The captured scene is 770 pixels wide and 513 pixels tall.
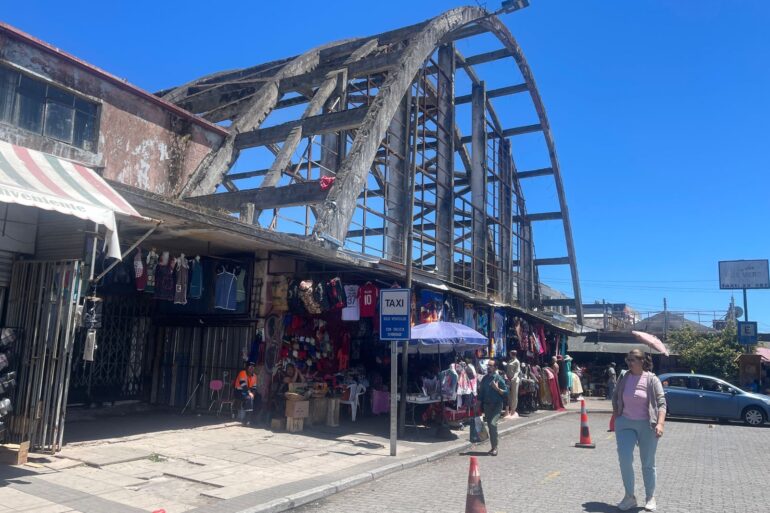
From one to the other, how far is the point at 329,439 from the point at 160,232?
206 inches

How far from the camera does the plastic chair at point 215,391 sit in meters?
13.4

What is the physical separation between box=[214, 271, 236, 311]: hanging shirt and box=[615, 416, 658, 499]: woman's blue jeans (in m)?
8.46

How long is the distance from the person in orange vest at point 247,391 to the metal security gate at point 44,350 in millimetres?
4201

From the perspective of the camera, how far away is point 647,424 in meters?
7.05

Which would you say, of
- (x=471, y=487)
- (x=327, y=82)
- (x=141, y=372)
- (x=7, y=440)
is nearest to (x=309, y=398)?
(x=141, y=372)

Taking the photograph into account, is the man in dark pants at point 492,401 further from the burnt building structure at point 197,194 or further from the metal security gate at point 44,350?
the metal security gate at point 44,350

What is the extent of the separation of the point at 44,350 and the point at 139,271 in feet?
8.26

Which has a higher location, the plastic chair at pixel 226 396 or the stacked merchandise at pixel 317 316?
the stacked merchandise at pixel 317 316

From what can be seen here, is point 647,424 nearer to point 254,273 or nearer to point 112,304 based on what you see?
point 254,273

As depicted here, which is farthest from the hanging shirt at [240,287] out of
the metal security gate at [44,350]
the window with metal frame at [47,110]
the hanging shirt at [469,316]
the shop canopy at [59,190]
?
the hanging shirt at [469,316]

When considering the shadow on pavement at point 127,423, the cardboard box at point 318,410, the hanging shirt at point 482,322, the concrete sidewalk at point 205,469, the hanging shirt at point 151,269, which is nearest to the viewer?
the concrete sidewalk at point 205,469

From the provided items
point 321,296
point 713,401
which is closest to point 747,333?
point 713,401

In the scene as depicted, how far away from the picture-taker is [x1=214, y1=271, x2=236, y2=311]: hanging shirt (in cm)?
1280

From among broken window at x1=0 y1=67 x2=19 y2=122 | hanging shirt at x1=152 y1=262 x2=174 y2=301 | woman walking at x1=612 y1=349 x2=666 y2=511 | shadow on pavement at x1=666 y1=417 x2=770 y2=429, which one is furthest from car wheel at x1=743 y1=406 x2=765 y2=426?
broken window at x1=0 y1=67 x2=19 y2=122
